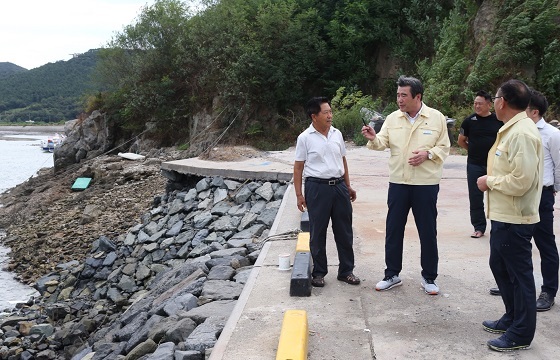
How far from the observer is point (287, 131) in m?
24.0

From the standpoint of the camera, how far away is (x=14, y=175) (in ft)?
139

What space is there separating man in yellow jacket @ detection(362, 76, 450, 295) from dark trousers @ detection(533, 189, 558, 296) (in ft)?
2.79

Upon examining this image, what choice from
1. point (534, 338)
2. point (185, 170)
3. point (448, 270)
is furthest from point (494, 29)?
point (534, 338)

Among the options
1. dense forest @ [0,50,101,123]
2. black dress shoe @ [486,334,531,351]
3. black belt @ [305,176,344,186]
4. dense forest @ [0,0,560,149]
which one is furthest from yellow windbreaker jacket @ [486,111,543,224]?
dense forest @ [0,50,101,123]

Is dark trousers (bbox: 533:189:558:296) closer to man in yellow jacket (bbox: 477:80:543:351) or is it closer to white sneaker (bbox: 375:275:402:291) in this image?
man in yellow jacket (bbox: 477:80:543:351)

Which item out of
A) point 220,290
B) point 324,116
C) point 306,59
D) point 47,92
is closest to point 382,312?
point 324,116

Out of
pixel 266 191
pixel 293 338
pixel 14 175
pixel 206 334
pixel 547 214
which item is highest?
pixel 547 214

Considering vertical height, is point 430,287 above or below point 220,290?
above

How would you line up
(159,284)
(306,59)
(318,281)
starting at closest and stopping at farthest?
(318,281) < (159,284) < (306,59)

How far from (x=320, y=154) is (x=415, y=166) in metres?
0.86

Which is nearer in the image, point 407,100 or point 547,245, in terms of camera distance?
point 547,245

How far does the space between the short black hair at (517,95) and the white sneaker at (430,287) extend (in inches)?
73.5

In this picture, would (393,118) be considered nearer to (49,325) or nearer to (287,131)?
(49,325)

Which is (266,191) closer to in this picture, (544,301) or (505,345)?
(544,301)
